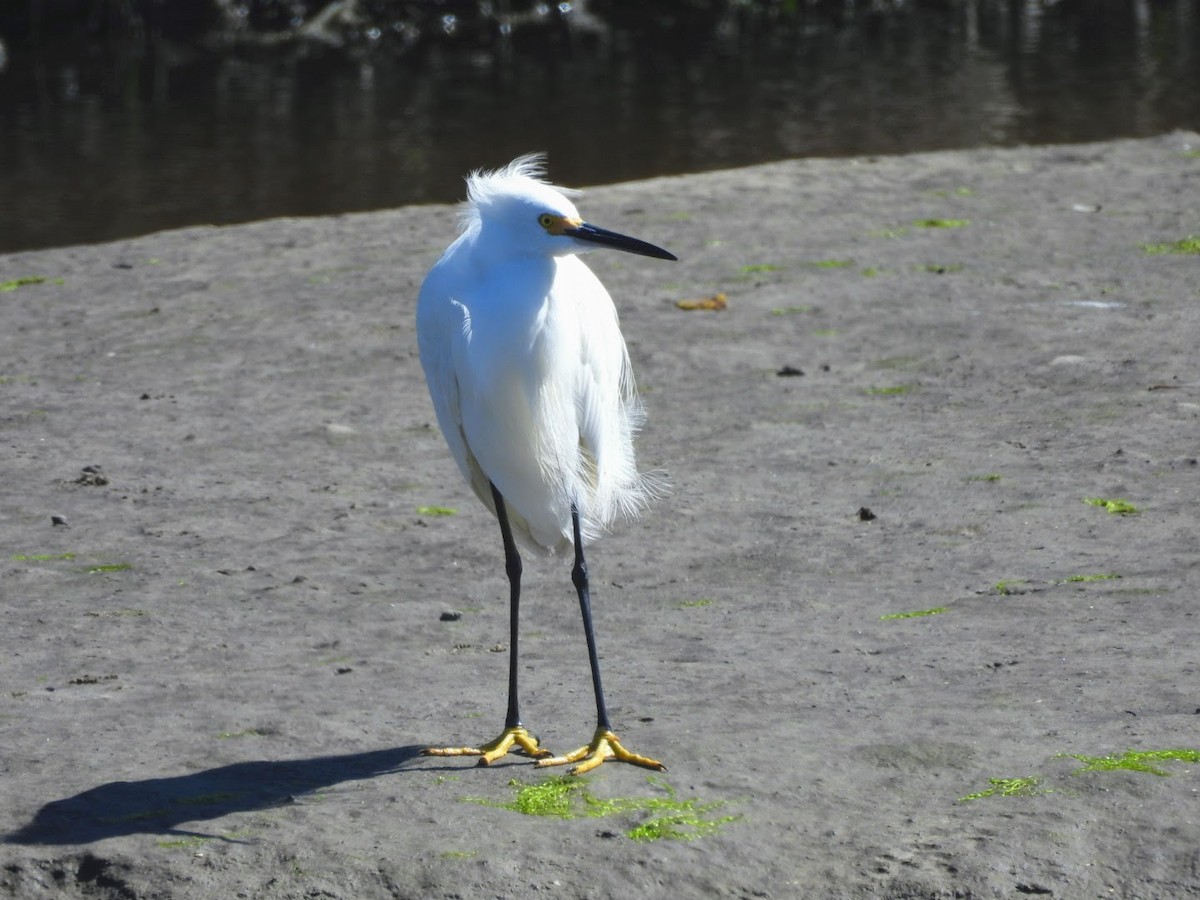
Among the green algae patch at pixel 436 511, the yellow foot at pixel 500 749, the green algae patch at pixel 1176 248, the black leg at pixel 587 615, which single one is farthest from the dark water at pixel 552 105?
the yellow foot at pixel 500 749

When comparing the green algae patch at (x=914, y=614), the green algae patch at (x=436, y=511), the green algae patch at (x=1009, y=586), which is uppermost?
the green algae patch at (x=436, y=511)

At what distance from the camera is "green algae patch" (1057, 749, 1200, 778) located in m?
3.24

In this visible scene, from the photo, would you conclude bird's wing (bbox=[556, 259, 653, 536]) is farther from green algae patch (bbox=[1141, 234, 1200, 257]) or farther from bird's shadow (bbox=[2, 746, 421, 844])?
green algae patch (bbox=[1141, 234, 1200, 257])

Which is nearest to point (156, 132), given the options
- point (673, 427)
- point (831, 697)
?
point (673, 427)

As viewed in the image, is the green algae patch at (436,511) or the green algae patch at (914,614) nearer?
the green algae patch at (914,614)

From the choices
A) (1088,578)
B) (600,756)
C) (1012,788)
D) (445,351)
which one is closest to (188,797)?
(600,756)

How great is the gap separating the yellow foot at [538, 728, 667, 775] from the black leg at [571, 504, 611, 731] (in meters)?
0.03

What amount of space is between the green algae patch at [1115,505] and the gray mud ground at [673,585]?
40 millimetres

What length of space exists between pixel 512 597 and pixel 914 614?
120 cm

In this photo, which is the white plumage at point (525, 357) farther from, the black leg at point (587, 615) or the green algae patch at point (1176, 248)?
the green algae patch at point (1176, 248)

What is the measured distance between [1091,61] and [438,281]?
48.4 ft

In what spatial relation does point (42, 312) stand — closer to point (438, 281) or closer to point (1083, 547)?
point (438, 281)

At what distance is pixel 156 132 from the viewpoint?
51.2ft

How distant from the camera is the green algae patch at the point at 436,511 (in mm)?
5297
